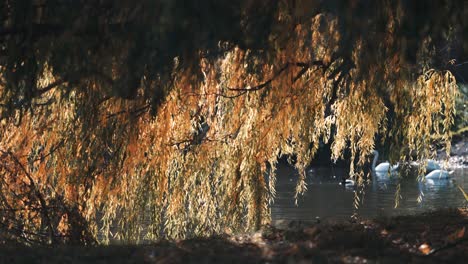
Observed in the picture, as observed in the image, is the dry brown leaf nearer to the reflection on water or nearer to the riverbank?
the riverbank

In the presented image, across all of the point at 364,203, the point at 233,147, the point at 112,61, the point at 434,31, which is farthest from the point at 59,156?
the point at 364,203

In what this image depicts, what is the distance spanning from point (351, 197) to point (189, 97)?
13.4 m

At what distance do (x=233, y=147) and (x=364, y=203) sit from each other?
10.9 metres

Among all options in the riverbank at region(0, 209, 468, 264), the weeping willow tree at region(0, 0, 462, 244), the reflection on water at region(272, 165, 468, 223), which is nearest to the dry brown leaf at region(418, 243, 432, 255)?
the riverbank at region(0, 209, 468, 264)

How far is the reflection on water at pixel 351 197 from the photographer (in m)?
17.7

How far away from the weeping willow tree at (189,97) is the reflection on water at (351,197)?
5673 mm

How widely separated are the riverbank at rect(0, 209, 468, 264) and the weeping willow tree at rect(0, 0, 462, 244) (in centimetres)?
113

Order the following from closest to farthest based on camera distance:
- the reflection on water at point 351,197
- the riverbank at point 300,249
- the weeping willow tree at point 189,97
→ the riverbank at point 300,249, the weeping willow tree at point 189,97, the reflection on water at point 351,197

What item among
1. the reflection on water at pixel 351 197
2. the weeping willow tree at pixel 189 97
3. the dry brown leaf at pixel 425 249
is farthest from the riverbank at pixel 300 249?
the reflection on water at pixel 351 197

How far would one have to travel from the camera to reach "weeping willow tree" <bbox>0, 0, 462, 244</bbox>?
18.8 feet

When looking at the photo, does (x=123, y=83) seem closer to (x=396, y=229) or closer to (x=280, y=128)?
(x=396, y=229)

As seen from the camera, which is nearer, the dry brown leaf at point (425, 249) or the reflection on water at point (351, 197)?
the dry brown leaf at point (425, 249)

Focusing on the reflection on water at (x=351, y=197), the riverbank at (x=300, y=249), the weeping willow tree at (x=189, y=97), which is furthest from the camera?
the reflection on water at (x=351, y=197)

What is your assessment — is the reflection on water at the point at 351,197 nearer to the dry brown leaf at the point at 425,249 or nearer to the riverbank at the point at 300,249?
the riverbank at the point at 300,249
